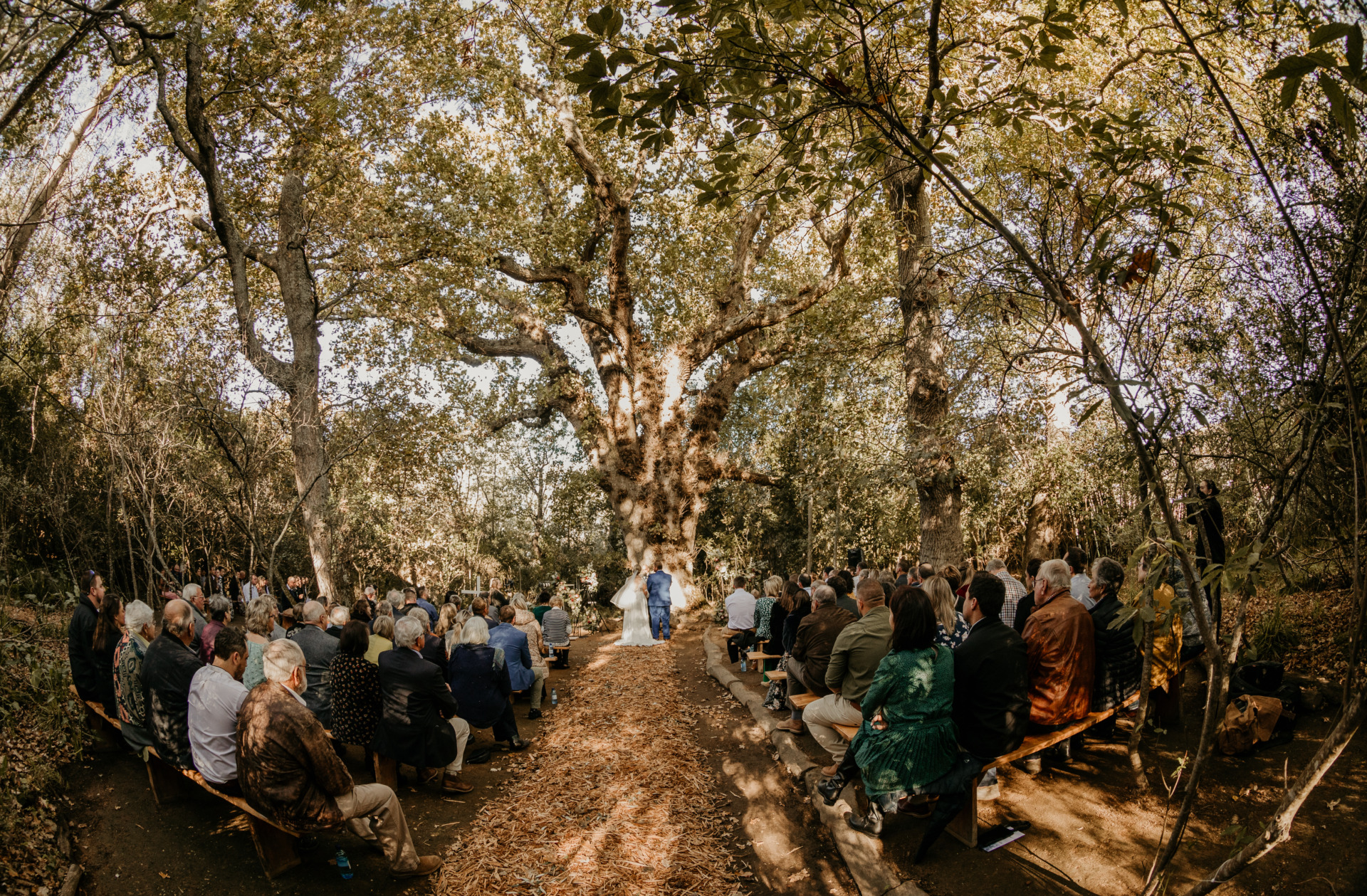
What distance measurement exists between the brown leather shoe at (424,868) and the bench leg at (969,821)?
339 centimetres

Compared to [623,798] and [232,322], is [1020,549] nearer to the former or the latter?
[623,798]

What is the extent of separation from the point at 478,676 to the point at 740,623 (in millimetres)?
5152

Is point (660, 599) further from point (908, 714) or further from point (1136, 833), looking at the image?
point (1136, 833)

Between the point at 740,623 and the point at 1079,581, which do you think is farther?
the point at 740,623

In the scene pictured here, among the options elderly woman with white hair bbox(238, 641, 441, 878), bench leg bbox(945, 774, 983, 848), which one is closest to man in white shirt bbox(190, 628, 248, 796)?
elderly woman with white hair bbox(238, 641, 441, 878)

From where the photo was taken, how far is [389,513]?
64.5 ft

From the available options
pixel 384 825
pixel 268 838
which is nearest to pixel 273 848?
pixel 268 838

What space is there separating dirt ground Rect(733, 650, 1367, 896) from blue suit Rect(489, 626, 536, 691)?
4676mm

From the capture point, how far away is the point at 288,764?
Result: 14.4 ft

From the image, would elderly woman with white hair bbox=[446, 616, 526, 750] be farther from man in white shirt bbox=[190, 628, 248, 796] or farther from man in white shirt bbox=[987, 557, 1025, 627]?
man in white shirt bbox=[987, 557, 1025, 627]

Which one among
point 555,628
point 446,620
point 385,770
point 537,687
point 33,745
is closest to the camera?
point 33,745

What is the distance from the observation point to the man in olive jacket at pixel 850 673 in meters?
5.89

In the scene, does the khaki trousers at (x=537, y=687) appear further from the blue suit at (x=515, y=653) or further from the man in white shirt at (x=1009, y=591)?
the man in white shirt at (x=1009, y=591)

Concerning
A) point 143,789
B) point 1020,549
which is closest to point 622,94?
point 143,789
